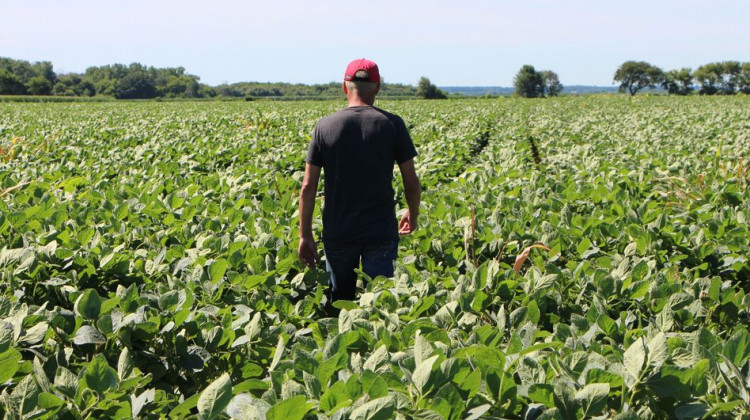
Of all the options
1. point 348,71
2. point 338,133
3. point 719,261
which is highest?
point 348,71

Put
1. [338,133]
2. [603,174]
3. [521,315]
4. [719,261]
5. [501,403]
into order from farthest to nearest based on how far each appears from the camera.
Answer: [603,174] < [719,261] < [338,133] < [521,315] < [501,403]

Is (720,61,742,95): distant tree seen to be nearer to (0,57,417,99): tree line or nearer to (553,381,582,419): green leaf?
(0,57,417,99): tree line

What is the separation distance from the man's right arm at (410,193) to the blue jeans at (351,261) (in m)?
0.16

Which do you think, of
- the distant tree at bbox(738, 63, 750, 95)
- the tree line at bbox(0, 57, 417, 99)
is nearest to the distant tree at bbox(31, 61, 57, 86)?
the tree line at bbox(0, 57, 417, 99)

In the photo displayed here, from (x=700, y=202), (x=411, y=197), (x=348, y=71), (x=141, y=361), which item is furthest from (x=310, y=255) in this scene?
(x=700, y=202)

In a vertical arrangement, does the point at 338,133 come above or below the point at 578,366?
above

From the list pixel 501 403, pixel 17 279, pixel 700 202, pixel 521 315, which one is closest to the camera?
pixel 501 403

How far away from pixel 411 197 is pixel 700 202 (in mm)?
3028

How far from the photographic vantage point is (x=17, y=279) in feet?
9.39

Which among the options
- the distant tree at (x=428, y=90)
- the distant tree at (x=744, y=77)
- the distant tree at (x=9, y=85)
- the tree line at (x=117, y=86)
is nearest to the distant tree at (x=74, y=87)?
the tree line at (x=117, y=86)

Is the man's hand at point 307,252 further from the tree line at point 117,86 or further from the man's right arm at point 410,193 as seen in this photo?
the tree line at point 117,86

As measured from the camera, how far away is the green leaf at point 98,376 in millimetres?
1775

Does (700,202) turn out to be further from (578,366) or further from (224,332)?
(224,332)

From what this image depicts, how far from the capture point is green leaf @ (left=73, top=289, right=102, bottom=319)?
7.58 feet
